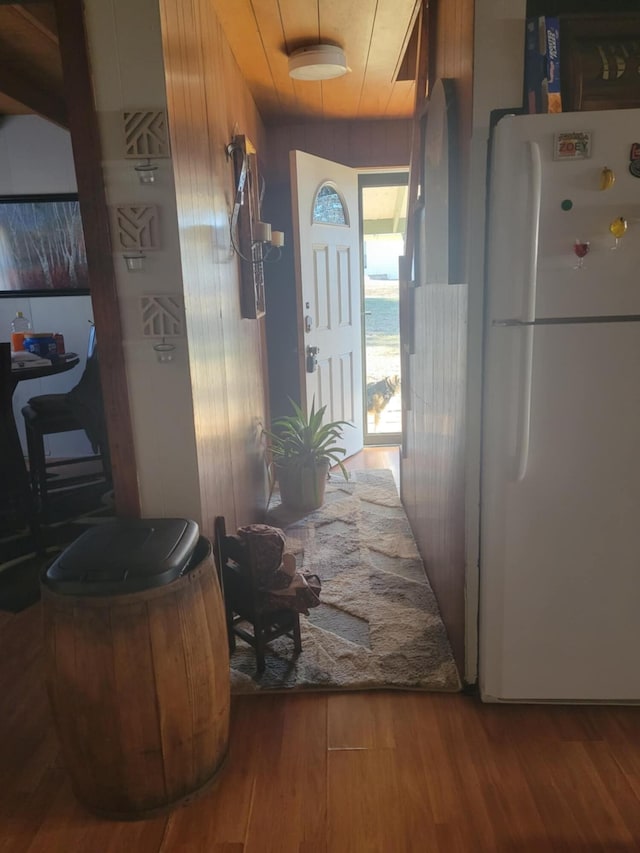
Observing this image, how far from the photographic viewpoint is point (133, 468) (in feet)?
5.69

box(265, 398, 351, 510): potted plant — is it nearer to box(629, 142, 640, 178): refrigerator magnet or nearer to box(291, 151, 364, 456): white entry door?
box(291, 151, 364, 456): white entry door

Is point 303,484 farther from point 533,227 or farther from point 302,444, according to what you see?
point 533,227

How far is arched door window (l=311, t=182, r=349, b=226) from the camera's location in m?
3.71

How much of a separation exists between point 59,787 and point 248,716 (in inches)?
20.5

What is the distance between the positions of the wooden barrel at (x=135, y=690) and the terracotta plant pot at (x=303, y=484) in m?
1.88

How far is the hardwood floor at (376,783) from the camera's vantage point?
1395 millimetres

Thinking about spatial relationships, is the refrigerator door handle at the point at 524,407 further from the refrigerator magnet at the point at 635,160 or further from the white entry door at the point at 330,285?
the white entry door at the point at 330,285

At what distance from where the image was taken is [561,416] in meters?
1.61

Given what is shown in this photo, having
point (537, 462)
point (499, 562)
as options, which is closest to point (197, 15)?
point (537, 462)

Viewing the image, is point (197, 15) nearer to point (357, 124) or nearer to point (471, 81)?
point (471, 81)

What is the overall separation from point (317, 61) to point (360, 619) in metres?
2.40

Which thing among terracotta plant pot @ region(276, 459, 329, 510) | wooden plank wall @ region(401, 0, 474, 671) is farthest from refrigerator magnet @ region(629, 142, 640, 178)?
terracotta plant pot @ region(276, 459, 329, 510)

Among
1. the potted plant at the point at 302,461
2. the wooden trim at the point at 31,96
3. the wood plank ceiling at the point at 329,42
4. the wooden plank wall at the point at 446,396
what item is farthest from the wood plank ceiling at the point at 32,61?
the potted plant at the point at 302,461

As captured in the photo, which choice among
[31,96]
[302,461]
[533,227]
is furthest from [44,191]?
[533,227]
